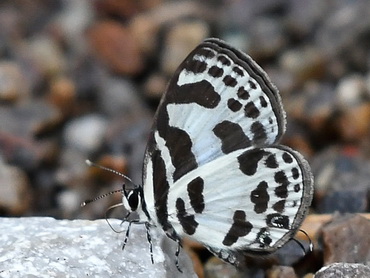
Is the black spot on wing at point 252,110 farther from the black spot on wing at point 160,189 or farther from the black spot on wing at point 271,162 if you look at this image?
the black spot on wing at point 160,189

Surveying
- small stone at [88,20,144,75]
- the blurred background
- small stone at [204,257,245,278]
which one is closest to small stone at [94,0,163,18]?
the blurred background

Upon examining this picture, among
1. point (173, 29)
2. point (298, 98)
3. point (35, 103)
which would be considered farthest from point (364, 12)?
point (35, 103)

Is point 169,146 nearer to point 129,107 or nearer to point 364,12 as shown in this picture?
point 129,107

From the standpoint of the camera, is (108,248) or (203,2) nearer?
(108,248)

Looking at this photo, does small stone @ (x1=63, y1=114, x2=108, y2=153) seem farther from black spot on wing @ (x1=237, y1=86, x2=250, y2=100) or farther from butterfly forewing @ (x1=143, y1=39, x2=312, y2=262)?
black spot on wing @ (x1=237, y1=86, x2=250, y2=100)

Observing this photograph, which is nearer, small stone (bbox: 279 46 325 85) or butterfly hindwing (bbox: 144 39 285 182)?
butterfly hindwing (bbox: 144 39 285 182)

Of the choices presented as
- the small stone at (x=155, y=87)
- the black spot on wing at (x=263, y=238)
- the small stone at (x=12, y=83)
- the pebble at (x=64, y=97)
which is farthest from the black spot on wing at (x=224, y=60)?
the small stone at (x=12, y=83)

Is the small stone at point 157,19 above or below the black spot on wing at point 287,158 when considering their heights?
above

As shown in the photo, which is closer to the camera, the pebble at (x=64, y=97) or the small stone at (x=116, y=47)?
the pebble at (x=64, y=97)
